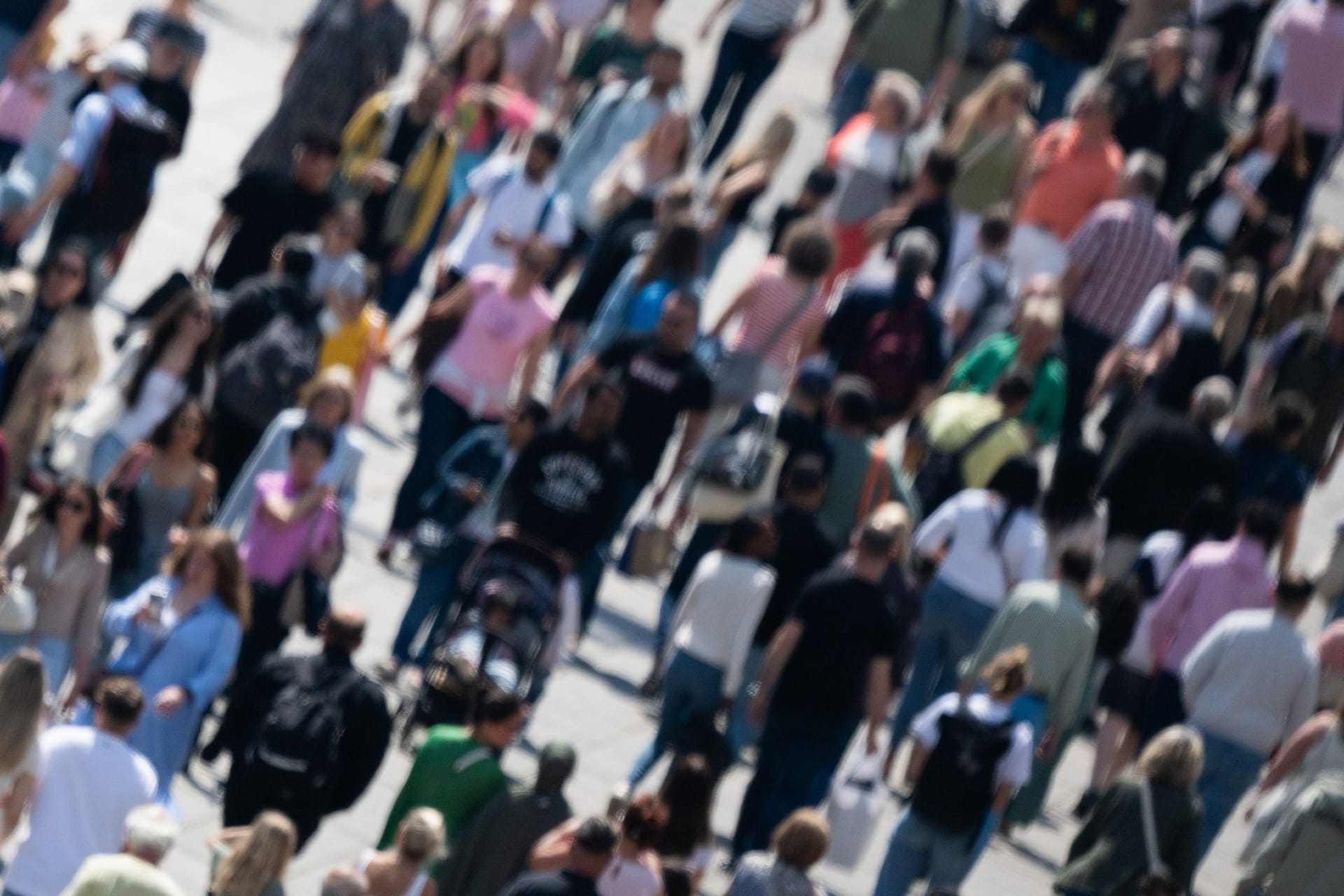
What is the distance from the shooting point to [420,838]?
10.7 meters

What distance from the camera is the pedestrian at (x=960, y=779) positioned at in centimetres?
1280

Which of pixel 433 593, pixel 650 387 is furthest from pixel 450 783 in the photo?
pixel 650 387

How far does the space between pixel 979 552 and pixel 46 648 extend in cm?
432

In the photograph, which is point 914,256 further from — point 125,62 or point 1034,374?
point 125,62

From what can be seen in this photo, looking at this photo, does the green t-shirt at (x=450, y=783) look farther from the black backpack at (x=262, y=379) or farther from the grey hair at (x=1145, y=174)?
the grey hair at (x=1145, y=174)

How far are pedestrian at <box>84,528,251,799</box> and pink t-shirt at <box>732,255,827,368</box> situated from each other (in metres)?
4.80

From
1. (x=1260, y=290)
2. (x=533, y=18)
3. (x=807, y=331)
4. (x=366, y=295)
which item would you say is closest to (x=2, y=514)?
(x=366, y=295)

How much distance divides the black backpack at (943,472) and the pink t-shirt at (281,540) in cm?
360

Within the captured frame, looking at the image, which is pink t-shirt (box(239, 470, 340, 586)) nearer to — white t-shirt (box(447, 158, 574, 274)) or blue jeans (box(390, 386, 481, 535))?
blue jeans (box(390, 386, 481, 535))

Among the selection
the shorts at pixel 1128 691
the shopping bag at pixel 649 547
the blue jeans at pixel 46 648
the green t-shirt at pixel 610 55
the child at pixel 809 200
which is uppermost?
the green t-shirt at pixel 610 55

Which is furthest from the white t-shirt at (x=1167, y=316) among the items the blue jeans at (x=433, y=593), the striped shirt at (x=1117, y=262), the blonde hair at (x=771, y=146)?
the blue jeans at (x=433, y=593)

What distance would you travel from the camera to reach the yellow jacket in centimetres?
1734

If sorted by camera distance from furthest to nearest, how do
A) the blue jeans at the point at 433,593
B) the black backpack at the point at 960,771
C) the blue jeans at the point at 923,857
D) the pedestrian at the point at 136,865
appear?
the blue jeans at the point at 433,593
the blue jeans at the point at 923,857
the black backpack at the point at 960,771
the pedestrian at the point at 136,865

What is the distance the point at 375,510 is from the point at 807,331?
7.73ft
